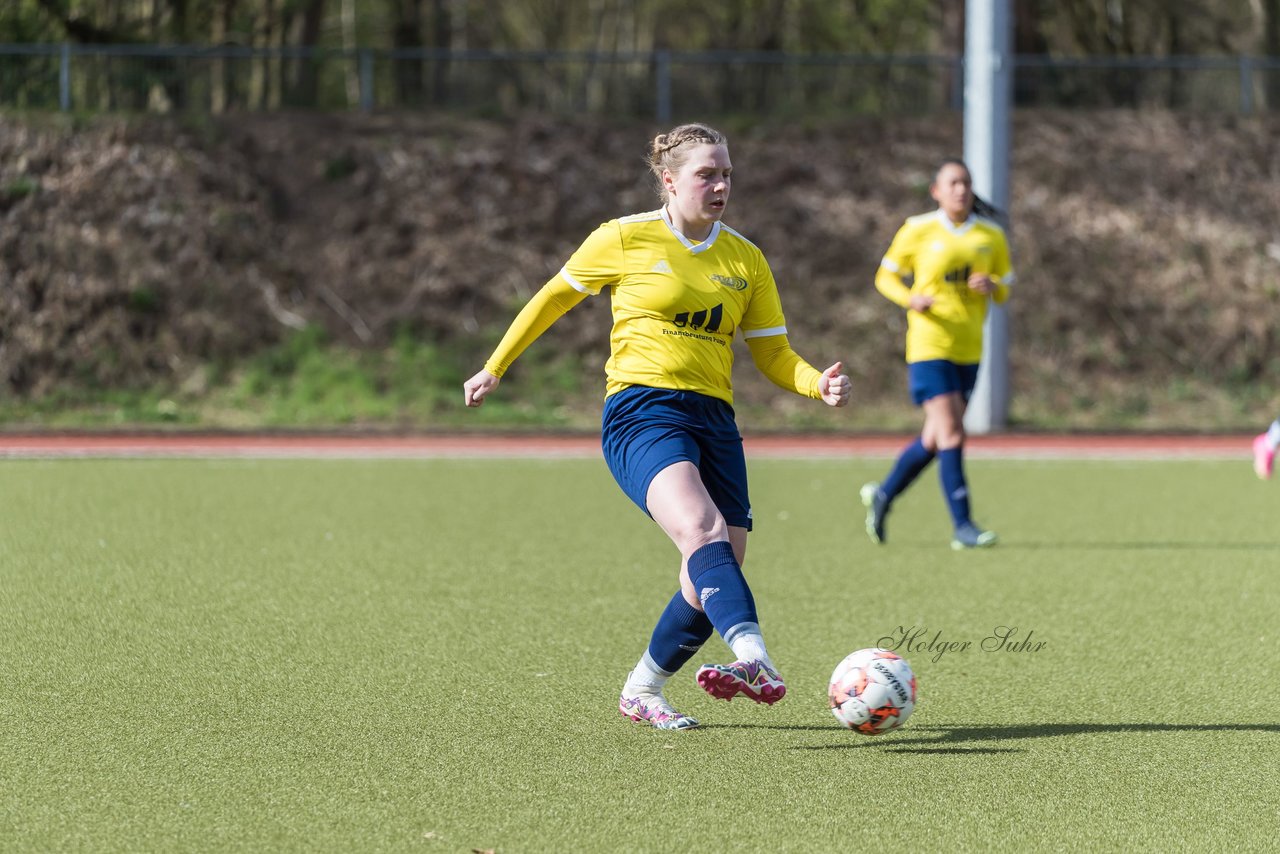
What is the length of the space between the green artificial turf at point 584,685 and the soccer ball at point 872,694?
0.11 meters

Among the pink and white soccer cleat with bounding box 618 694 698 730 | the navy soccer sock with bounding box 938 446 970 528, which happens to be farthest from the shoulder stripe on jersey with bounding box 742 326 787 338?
the navy soccer sock with bounding box 938 446 970 528

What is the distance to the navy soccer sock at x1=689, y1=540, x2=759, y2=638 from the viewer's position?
4.79m

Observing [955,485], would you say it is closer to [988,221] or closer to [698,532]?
[988,221]

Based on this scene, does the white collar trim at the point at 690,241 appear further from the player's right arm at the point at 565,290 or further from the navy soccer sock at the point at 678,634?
the navy soccer sock at the point at 678,634

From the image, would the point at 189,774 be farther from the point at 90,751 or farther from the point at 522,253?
the point at 522,253

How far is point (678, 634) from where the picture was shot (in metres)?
Result: 5.29

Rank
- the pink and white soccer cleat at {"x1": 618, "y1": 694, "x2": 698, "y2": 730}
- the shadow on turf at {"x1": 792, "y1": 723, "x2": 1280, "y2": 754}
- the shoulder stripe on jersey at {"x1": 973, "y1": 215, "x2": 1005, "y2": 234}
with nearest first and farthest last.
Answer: the shadow on turf at {"x1": 792, "y1": 723, "x2": 1280, "y2": 754} → the pink and white soccer cleat at {"x1": 618, "y1": 694, "x2": 698, "y2": 730} → the shoulder stripe on jersey at {"x1": 973, "y1": 215, "x2": 1005, "y2": 234}

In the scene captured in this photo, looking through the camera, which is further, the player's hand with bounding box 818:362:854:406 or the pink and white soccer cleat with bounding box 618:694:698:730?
the pink and white soccer cleat with bounding box 618:694:698:730

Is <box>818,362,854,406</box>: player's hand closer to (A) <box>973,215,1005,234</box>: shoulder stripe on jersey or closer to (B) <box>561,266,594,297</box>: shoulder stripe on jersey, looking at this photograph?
(B) <box>561,266,594,297</box>: shoulder stripe on jersey

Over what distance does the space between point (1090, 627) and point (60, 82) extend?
20.2m

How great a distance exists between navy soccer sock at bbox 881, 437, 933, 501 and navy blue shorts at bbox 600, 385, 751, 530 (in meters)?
4.59

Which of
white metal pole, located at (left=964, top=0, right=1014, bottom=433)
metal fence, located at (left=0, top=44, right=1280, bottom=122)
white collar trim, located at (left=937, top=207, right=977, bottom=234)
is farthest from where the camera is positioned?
metal fence, located at (left=0, top=44, right=1280, bottom=122)

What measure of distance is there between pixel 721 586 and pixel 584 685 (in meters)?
1.33

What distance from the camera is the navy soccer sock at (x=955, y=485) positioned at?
9.62 meters
